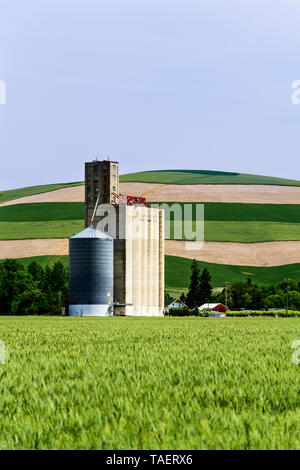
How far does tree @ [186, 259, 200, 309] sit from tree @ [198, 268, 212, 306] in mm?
708

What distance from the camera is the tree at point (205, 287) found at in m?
162

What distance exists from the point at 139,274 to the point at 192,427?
115924 mm

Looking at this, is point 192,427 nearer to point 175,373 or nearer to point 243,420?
point 243,420

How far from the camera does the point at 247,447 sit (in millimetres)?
8602

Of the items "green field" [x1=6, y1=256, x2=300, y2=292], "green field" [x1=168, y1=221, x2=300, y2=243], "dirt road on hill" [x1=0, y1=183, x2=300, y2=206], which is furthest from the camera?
"dirt road on hill" [x1=0, y1=183, x2=300, y2=206]

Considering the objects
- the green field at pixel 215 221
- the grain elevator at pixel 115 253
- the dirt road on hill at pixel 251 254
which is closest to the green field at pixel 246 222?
the green field at pixel 215 221

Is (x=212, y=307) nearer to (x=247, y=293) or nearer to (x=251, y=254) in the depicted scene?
(x=251, y=254)

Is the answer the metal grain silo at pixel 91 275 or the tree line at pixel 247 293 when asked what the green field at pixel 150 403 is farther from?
the tree line at pixel 247 293

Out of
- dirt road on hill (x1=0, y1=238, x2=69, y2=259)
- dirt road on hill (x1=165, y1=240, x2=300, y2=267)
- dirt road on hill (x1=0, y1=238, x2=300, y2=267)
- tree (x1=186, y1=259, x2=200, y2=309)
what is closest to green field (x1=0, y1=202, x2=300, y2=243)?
dirt road on hill (x1=165, y1=240, x2=300, y2=267)

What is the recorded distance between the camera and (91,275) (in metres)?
114

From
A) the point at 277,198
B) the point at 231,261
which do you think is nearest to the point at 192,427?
the point at 231,261

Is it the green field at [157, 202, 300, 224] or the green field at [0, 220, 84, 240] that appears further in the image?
the green field at [157, 202, 300, 224]

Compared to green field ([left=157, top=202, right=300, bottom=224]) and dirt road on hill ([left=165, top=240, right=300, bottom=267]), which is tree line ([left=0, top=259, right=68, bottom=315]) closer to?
dirt road on hill ([left=165, top=240, right=300, bottom=267])

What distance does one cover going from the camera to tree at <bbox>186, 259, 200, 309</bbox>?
6378 inches
